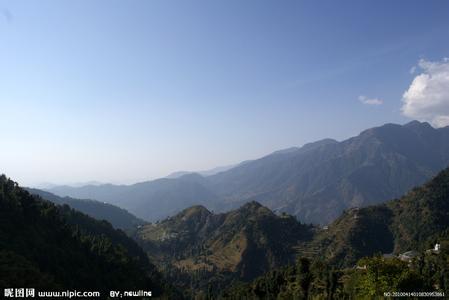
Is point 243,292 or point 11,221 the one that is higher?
point 11,221

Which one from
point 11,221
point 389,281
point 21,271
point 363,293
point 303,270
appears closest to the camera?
point 389,281

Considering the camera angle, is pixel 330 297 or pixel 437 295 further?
pixel 330 297

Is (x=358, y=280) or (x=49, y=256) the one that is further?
(x=49, y=256)

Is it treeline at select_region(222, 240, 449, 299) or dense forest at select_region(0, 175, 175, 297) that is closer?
treeline at select_region(222, 240, 449, 299)

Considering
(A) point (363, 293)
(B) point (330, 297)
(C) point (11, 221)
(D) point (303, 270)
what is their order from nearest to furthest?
(A) point (363, 293)
(B) point (330, 297)
(D) point (303, 270)
(C) point (11, 221)

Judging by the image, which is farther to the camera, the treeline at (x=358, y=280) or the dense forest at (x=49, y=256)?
the dense forest at (x=49, y=256)

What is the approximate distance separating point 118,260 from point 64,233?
25301 millimetres

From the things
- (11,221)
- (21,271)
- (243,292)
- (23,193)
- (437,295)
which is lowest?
(243,292)

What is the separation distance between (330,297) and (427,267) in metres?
48.8

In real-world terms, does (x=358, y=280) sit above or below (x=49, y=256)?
below

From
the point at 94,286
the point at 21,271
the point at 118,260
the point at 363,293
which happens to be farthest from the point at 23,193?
the point at 363,293

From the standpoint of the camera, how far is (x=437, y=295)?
83.0 meters

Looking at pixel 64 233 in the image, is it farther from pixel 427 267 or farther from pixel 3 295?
pixel 427 267

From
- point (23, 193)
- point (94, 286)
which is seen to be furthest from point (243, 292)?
point (23, 193)
